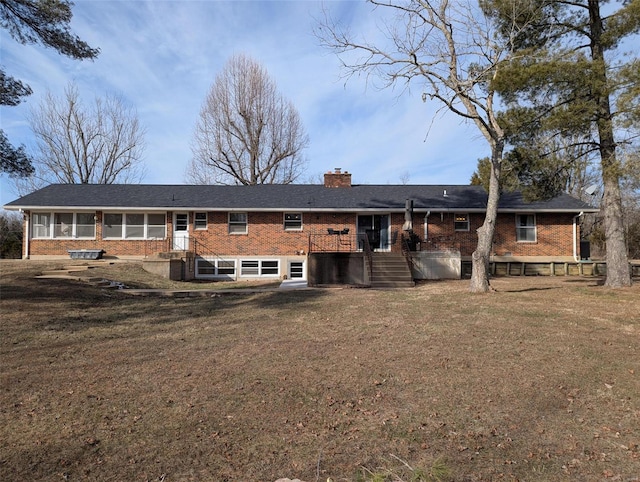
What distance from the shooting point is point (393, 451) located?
11.6ft

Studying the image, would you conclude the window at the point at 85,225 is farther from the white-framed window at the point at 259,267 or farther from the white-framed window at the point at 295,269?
the white-framed window at the point at 295,269

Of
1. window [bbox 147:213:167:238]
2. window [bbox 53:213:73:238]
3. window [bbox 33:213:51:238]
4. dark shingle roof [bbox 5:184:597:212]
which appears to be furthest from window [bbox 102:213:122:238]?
window [bbox 33:213:51:238]

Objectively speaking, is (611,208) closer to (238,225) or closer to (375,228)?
(375,228)

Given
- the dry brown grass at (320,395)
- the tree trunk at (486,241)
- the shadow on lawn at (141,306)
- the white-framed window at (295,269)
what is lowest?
the dry brown grass at (320,395)

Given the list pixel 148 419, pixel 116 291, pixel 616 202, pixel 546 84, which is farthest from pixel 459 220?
pixel 148 419

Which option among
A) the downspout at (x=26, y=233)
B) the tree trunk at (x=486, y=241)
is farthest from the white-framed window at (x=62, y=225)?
the tree trunk at (x=486, y=241)

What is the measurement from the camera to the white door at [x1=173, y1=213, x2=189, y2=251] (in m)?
20.1

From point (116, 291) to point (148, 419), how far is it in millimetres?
9525

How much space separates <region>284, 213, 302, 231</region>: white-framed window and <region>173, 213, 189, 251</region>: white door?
15.4ft

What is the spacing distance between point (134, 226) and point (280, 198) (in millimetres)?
7101

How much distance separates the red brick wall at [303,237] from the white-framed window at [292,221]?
208mm

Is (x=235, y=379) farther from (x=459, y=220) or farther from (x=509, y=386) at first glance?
(x=459, y=220)

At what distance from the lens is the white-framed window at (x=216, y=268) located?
1995 cm

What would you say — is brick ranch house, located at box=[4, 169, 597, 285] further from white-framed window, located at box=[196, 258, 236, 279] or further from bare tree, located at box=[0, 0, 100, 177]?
bare tree, located at box=[0, 0, 100, 177]
